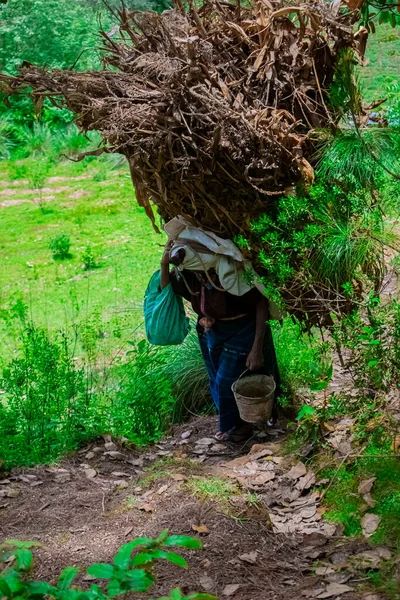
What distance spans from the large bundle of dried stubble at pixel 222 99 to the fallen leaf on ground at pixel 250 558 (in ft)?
5.67

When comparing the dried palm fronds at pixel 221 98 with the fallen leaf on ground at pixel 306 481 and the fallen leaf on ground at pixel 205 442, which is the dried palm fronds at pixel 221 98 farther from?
the fallen leaf on ground at pixel 205 442

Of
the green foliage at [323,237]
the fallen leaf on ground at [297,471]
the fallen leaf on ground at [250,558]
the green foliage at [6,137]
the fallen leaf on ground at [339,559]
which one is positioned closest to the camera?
the fallen leaf on ground at [339,559]

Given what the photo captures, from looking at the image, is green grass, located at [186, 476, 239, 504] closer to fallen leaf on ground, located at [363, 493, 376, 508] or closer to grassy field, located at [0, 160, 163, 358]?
fallen leaf on ground, located at [363, 493, 376, 508]

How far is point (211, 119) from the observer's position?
400 cm

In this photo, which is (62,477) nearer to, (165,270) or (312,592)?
(165,270)

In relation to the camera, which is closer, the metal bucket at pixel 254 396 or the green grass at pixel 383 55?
the metal bucket at pixel 254 396

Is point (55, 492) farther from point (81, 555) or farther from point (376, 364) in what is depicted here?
point (376, 364)

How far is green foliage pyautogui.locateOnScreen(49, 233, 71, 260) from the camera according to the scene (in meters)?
11.0

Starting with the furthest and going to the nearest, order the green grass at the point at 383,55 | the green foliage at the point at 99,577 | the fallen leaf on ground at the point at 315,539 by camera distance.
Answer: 1. the green grass at the point at 383,55
2. the fallen leaf on ground at the point at 315,539
3. the green foliage at the point at 99,577

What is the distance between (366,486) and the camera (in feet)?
12.3

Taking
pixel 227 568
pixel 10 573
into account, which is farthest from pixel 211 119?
pixel 10 573

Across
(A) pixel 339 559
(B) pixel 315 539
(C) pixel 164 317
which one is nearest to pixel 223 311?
(C) pixel 164 317

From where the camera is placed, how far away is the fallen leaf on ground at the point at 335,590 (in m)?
3.02

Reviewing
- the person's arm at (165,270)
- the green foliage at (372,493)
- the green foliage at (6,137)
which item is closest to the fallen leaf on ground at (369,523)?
the green foliage at (372,493)
